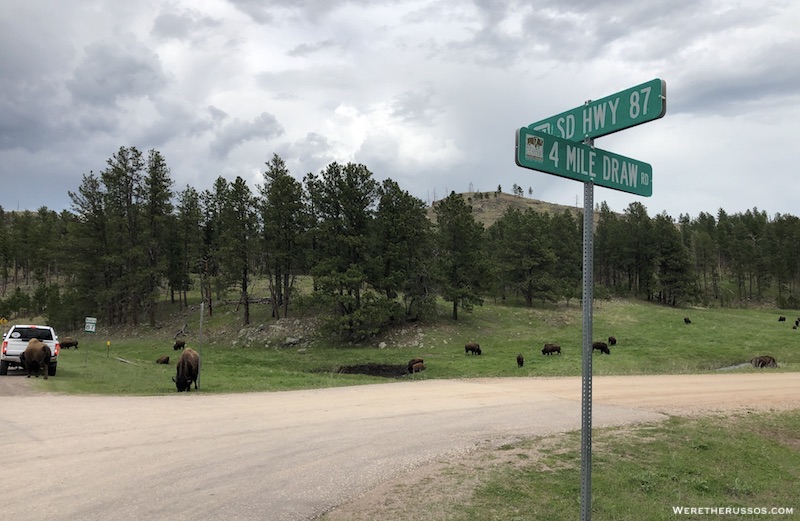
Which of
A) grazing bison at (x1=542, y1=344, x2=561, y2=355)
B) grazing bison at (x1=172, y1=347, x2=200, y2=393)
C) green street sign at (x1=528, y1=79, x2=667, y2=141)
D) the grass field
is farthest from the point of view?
grazing bison at (x1=542, y1=344, x2=561, y2=355)

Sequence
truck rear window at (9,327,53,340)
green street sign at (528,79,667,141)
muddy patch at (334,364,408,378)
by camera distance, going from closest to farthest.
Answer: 1. green street sign at (528,79,667,141)
2. truck rear window at (9,327,53,340)
3. muddy patch at (334,364,408,378)

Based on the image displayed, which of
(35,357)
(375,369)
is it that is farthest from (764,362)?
(35,357)

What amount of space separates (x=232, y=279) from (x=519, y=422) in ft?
150

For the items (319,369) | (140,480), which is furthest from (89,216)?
(140,480)

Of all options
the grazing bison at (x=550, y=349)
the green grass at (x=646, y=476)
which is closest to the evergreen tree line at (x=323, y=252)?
the grazing bison at (x=550, y=349)

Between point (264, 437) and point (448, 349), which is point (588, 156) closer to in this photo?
point (264, 437)

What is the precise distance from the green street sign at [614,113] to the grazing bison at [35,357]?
24.1 metres

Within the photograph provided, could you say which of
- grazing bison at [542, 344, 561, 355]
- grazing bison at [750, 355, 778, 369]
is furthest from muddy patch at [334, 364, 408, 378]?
grazing bison at [750, 355, 778, 369]

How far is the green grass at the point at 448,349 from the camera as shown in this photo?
2425cm

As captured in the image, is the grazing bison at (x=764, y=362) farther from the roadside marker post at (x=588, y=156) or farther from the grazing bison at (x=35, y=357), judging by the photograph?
the grazing bison at (x=35, y=357)

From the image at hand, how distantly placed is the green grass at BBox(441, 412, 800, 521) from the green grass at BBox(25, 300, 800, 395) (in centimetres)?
1365

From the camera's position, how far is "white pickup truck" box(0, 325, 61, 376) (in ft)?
70.0

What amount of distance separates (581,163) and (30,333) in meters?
26.1

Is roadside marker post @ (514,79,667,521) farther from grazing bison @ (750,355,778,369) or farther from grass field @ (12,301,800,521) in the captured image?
grazing bison @ (750,355,778,369)
